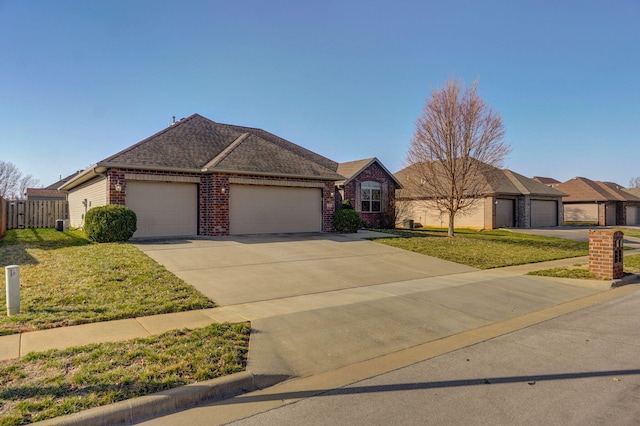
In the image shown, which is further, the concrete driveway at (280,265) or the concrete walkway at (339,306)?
the concrete driveway at (280,265)

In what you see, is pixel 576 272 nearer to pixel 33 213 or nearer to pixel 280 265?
pixel 280 265

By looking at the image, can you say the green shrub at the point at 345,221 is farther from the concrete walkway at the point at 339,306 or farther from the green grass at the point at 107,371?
the green grass at the point at 107,371

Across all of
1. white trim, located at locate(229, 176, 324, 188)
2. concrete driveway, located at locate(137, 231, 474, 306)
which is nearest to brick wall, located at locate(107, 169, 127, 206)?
concrete driveway, located at locate(137, 231, 474, 306)

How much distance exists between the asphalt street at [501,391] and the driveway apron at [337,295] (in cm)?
72

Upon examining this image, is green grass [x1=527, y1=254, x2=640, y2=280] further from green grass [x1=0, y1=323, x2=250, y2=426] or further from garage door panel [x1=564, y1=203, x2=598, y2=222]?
garage door panel [x1=564, y1=203, x2=598, y2=222]

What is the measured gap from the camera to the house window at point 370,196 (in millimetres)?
26250

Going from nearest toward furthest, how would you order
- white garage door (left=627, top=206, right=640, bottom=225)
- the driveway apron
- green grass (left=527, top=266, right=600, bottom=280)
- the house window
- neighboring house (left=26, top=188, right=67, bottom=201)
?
the driveway apron < green grass (left=527, top=266, right=600, bottom=280) < the house window < white garage door (left=627, top=206, right=640, bottom=225) < neighboring house (left=26, top=188, right=67, bottom=201)

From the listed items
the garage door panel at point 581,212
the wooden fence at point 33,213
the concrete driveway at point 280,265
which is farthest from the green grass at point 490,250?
the garage door panel at point 581,212

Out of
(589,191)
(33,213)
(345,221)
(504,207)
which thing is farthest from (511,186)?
(33,213)

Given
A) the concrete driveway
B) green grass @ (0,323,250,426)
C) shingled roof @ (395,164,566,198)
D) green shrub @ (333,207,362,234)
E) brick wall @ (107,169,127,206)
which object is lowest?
green grass @ (0,323,250,426)

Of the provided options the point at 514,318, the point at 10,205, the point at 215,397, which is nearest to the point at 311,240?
the point at 514,318

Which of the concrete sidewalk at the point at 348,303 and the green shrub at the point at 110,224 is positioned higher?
the green shrub at the point at 110,224

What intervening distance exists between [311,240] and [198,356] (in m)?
11.3

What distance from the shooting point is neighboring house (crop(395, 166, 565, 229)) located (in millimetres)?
29219
